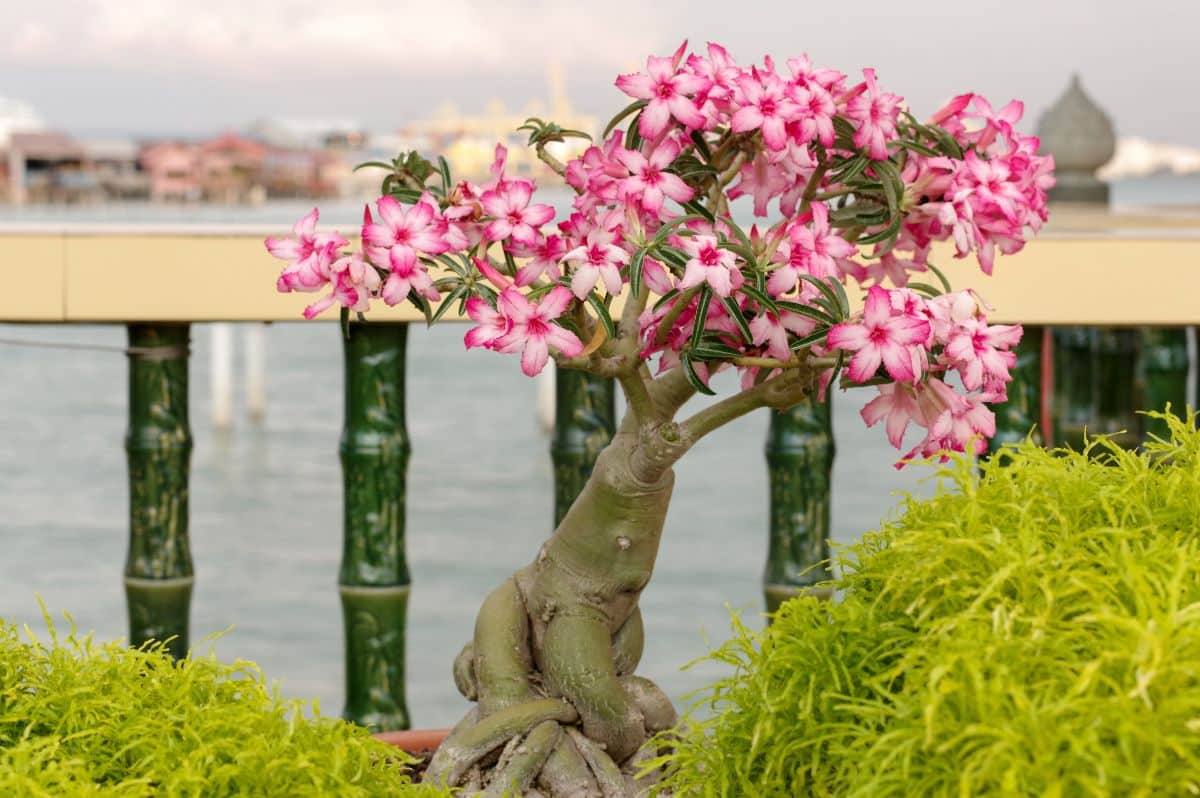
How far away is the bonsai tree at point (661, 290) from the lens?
1.62m

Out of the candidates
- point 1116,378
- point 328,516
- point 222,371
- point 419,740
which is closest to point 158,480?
point 419,740

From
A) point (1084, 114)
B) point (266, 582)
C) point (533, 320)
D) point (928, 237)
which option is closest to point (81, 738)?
point (533, 320)

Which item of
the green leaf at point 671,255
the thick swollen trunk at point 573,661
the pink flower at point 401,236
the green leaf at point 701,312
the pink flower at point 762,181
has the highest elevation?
the pink flower at point 762,181

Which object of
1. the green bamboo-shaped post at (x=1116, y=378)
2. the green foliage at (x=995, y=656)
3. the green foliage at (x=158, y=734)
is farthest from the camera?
the green bamboo-shaped post at (x=1116, y=378)

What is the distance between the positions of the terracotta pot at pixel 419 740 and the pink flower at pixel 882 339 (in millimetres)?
845

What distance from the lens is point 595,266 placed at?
1590 millimetres

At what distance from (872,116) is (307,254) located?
61 centimetres

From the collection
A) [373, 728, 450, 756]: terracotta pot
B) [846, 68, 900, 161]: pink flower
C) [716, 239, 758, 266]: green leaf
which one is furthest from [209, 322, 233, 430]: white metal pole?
[716, 239, 758, 266]: green leaf

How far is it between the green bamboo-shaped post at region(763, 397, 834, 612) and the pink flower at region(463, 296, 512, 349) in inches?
46.9

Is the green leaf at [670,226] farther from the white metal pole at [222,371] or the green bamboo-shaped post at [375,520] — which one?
the white metal pole at [222,371]

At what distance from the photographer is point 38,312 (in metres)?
2.68

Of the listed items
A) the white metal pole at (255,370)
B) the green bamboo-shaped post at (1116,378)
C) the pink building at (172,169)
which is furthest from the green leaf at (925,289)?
the pink building at (172,169)

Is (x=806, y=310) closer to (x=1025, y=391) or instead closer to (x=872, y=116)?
(x=872, y=116)

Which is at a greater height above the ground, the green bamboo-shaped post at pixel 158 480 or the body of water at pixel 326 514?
the green bamboo-shaped post at pixel 158 480
